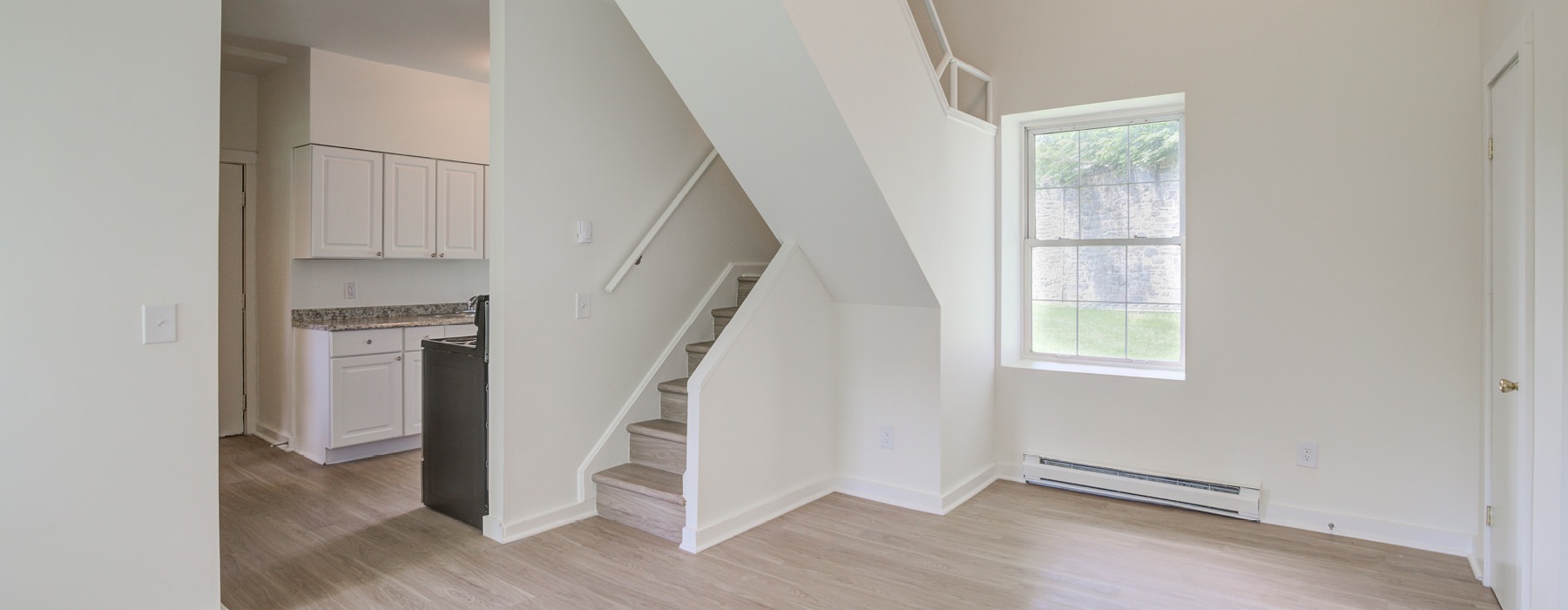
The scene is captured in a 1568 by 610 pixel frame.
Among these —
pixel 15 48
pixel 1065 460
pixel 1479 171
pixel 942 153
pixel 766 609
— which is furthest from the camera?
pixel 1065 460

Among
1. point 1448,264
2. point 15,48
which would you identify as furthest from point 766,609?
point 1448,264

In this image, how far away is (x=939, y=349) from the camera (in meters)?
3.71

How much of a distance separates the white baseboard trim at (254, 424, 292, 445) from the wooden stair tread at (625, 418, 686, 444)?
A: 268 centimetres

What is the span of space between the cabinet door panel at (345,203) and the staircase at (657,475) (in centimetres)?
240

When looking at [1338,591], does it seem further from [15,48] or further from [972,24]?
[15,48]

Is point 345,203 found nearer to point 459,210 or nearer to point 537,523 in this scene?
point 459,210

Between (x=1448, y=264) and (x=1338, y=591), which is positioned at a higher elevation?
(x=1448, y=264)

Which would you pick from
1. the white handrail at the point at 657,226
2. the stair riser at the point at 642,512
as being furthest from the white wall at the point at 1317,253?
the stair riser at the point at 642,512

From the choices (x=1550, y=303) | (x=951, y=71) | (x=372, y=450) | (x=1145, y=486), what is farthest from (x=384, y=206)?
(x=1550, y=303)

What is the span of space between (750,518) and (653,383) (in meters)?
0.87

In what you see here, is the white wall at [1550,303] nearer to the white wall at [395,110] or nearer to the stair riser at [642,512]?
the stair riser at [642,512]

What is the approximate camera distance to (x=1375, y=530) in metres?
3.31

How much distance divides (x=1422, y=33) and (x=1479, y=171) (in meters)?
0.58

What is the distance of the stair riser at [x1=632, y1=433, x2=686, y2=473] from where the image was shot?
360 cm
